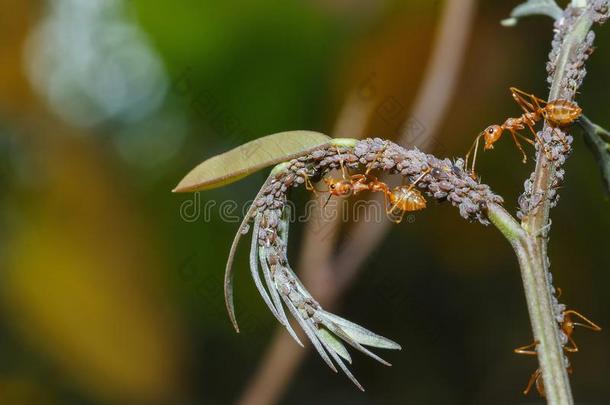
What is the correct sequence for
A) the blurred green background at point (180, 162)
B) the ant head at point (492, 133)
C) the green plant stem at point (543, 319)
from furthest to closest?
the blurred green background at point (180, 162), the ant head at point (492, 133), the green plant stem at point (543, 319)

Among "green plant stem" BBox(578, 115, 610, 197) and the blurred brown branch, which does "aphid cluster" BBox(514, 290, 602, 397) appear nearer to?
"green plant stem" BBox(578, 115, 610, 197)

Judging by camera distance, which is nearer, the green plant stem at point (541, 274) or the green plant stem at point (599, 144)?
the green plant stem at point (541, 274)

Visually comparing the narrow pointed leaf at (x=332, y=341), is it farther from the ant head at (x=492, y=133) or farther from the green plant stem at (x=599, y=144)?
the ant head at (x=492, y=133)

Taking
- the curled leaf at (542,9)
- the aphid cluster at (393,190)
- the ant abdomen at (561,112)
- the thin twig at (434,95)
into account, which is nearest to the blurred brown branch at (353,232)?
the thin twig at (434,95)

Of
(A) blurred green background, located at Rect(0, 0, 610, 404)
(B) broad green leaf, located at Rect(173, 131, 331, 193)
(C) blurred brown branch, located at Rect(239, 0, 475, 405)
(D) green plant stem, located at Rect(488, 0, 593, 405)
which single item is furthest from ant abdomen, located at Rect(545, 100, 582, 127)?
(A) blurred green background, located at Rect(0, 0, 610, 404)

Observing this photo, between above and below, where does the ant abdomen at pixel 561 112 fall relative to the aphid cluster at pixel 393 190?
above

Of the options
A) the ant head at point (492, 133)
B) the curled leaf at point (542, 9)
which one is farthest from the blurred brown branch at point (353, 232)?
the curled leaf at point (542, 9)

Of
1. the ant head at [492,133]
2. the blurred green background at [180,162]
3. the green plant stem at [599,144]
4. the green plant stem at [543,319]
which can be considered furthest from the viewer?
the blurred green background at [180,162]

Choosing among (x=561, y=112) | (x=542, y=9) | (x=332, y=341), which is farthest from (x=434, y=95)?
(x=332, y=341)
